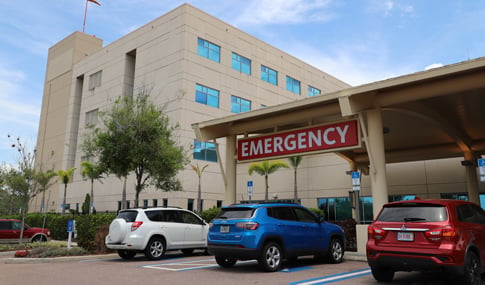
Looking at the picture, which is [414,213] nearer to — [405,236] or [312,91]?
[405,236]

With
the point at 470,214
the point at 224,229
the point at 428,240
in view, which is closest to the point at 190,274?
the point at 224,229

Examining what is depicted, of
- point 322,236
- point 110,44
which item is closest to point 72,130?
point 110,44

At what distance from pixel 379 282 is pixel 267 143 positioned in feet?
25.6

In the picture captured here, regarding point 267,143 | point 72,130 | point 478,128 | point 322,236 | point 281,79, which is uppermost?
point 281,79

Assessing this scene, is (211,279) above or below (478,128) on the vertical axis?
below

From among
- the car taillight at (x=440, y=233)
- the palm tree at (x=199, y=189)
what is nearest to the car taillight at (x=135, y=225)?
the car taillight at (x=440, y=233)

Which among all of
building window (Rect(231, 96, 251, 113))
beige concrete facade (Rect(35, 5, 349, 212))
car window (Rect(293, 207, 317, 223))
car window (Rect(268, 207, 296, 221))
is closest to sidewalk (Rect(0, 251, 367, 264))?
car window (Rect(293, 207, 317, 223))

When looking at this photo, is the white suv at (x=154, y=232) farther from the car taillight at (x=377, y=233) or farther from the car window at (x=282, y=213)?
the car taillight at (x=377, y=233)

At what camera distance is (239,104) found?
118 ft

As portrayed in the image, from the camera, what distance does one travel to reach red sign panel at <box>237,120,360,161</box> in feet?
41.4

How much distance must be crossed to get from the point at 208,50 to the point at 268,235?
26.8m

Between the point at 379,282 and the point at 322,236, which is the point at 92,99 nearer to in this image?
the point at 322,236

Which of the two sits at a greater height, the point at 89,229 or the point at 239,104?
the point at 239,104

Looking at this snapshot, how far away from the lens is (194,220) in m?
13.9
